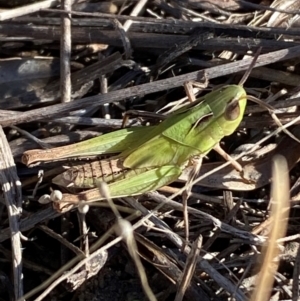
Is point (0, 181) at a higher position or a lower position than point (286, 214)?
higher

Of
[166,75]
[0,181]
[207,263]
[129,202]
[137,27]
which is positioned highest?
→ [137,27]

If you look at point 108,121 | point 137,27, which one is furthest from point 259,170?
point 137,27

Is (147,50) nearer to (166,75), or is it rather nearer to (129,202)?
(166,75)

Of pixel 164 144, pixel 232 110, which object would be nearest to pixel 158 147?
pixel 164 144

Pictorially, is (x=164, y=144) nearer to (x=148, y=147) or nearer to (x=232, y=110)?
(x=148, y=147)
